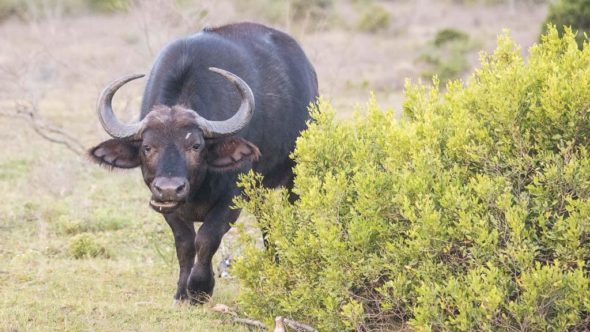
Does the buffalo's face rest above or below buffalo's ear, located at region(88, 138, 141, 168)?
above

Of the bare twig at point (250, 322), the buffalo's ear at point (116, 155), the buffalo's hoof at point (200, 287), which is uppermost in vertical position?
the buffalo's ear at point (116, 155)

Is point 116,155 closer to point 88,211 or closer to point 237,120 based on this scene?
point 237,120

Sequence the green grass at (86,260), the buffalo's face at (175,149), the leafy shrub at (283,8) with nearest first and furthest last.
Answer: the buffalo's face at (175,149)
the green grass at (86,260)
the leafy shrub at (283,8)

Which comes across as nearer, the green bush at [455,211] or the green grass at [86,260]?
the green bush at [455,211]

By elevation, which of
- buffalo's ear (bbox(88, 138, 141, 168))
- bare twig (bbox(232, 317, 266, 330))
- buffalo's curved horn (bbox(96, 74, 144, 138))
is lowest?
bare twig (bbox(232, 317, 266, 330))

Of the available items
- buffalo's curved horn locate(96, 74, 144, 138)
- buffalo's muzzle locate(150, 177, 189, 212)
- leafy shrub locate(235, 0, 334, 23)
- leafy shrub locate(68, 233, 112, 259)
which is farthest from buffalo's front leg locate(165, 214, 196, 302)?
leafy shrub locate(235, 0, 334, 23)

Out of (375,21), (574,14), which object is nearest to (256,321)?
(574,14)

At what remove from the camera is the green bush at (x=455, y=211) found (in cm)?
512

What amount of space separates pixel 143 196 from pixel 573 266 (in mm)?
7307

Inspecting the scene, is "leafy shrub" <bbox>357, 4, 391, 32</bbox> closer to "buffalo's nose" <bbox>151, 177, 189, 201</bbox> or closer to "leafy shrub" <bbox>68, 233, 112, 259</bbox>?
"leafy shrub" <bbox>68, 233, 112, 259</bbox>

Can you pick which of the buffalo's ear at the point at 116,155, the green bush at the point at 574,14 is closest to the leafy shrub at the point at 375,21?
the green bush at the point at 574,14

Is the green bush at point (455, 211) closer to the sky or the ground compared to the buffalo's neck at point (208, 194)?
closer to the sky

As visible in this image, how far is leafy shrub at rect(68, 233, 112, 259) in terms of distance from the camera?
906cm

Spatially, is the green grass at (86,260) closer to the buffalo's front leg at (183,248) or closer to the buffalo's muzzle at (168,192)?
the buffalo's front leg at (183,248)
